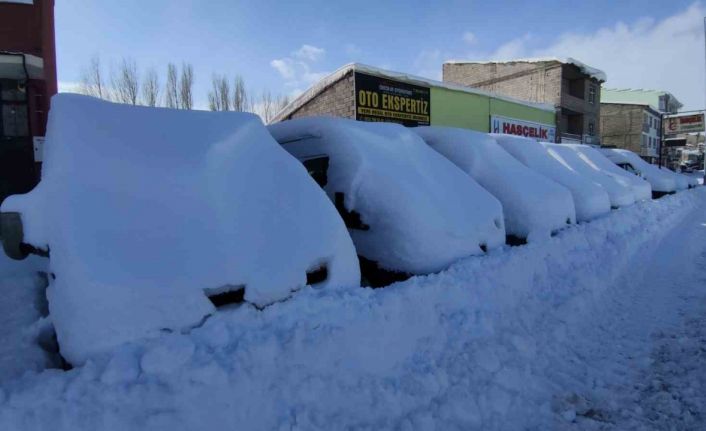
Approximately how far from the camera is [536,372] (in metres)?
2.60

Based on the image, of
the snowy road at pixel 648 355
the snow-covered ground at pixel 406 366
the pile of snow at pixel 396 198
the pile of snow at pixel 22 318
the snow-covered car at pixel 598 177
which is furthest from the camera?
the snow-covered car at pixel 598 177

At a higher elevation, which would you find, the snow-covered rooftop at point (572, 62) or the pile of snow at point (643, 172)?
the snow-covered rooftop at point (572, 62)

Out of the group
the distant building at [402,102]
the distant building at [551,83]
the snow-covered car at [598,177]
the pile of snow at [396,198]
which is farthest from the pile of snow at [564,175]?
the distant building at [551,83]

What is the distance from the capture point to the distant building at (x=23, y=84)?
612 cm

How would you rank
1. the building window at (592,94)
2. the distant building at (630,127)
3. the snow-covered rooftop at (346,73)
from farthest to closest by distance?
1. the distant building at (630,127)
2. the building window at (592,94)
3. the snow-covered rooftop at (346,73)

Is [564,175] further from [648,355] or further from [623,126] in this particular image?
[623,126]

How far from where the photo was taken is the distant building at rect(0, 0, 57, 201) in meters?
6.12

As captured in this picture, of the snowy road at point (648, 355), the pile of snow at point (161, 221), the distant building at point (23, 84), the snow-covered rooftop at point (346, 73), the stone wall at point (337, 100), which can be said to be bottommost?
the snowy road at point (648, 355)

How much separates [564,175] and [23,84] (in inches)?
358

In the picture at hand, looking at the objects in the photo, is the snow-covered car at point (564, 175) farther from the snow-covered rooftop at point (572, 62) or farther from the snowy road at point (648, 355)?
the snow-covered rooftop at point (572, 62)

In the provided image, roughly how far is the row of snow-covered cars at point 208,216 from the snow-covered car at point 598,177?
4.52 meters

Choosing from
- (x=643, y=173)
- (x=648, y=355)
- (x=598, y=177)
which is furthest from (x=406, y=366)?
(x=643, y=173)

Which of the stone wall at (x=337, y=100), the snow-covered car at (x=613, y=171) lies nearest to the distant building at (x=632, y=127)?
the snow-covered car at (x=613, y=171)

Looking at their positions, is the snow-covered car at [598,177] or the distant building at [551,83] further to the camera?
the distant building at [551,83]
